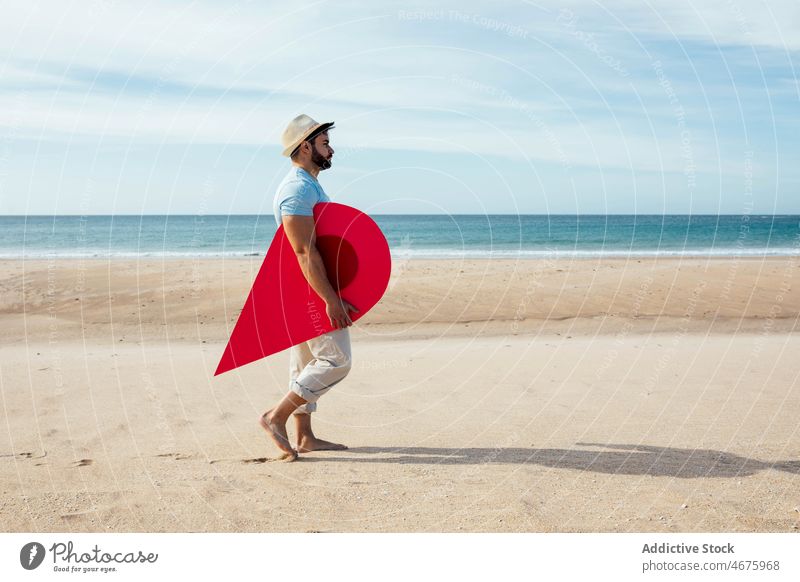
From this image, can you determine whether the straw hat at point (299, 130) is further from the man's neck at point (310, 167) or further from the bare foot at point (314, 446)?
the bare foot at point (314, 446)

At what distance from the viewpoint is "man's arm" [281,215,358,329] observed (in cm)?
520

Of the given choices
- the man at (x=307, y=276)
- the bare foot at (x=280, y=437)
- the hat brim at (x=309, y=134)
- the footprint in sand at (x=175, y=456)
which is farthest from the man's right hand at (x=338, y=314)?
the footprint in sand at (x=175, y=456)

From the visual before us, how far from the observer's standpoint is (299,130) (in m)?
5.41

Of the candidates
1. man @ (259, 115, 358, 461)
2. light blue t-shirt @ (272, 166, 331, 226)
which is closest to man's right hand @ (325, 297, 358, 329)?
man @ (259, 115, 358, 461)

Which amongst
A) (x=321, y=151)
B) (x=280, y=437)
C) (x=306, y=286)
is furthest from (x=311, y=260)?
(x=280, y=437)

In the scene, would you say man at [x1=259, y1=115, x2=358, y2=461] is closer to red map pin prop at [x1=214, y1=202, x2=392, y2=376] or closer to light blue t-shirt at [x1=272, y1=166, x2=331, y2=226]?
light blue t-shirt at [x1=272, y1=166, x2=331, y2=226]

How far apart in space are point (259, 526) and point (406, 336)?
23.7 feet

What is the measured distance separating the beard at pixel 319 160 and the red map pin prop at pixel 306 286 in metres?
0.32

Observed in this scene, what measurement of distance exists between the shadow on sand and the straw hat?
2.24 meters

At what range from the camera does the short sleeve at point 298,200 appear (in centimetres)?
519

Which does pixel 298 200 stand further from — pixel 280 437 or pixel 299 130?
pixel 280 437

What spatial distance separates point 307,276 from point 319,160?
0.85m

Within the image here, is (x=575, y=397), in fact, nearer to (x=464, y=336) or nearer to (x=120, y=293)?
(x=464, y=336)
